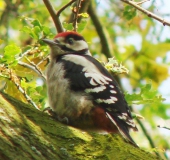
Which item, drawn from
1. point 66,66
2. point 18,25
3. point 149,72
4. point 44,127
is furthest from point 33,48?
point 18,25

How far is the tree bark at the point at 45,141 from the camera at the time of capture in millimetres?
2463

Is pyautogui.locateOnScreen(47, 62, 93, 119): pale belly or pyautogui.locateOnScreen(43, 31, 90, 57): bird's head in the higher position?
pyautogui.locateOnScreen(43, 31, 90, 57): bird's head

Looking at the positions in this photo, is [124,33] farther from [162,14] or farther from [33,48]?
[33,48]

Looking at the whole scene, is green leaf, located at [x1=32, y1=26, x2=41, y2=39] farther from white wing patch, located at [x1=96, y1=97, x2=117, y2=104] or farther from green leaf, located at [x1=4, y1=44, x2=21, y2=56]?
white wing patch, located at [x1=96, y1=97, x2=117, y2=104]

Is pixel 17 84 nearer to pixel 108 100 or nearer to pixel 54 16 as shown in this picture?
pixel 108 100

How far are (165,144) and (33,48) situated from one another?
4.15 metres

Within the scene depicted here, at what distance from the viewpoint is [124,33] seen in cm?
951

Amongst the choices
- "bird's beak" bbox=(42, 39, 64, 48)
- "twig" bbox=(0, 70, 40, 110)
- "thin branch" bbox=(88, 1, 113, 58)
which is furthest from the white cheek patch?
"thin branch" bbox=(88, 1, 113, 58)

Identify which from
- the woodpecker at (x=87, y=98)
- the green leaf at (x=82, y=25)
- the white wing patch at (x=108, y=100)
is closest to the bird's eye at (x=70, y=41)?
the green leaf at (x=82, y=25)

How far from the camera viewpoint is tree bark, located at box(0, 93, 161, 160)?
2463mm

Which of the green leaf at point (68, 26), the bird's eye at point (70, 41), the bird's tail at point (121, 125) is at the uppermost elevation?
the green leaf at point (68, 26)

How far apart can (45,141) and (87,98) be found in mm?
1118

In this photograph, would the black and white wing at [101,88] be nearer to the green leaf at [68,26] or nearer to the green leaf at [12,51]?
the green leaf at [68,26]

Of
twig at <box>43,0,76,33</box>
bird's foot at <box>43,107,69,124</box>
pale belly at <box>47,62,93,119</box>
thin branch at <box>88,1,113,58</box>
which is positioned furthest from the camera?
thin branch at <box>88,1,113,58</box>
